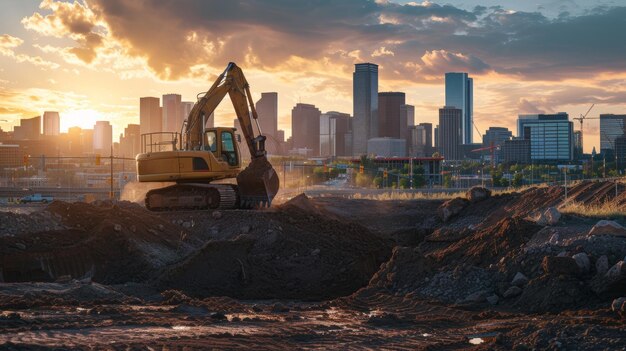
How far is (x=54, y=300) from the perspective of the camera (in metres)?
12.6

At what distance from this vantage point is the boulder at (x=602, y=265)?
41.6ft

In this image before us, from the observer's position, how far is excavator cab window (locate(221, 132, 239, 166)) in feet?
89.0

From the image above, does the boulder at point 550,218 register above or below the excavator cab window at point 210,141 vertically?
below

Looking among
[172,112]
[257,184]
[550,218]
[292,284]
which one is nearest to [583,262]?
[292,284]

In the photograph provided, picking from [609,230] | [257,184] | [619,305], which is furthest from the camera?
[257,184]

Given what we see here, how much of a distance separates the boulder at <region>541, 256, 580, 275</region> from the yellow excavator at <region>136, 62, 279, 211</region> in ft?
48.4

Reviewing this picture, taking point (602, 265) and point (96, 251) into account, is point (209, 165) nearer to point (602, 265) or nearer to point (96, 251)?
point (96, 251)

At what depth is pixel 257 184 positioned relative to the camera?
26.7 m

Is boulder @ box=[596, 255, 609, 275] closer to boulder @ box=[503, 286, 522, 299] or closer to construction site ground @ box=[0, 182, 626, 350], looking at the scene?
construction site ground @ box=[0, 182, 626, 350]

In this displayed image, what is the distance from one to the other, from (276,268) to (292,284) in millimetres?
909

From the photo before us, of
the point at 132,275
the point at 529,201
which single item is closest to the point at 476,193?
the point at 529,201

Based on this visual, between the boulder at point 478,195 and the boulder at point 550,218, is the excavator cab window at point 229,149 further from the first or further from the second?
the boulder at point 550,218

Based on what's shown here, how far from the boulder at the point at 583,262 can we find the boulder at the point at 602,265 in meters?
0.17

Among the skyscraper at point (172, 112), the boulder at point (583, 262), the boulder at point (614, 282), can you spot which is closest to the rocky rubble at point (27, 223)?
the boulder at point (583, 262)
